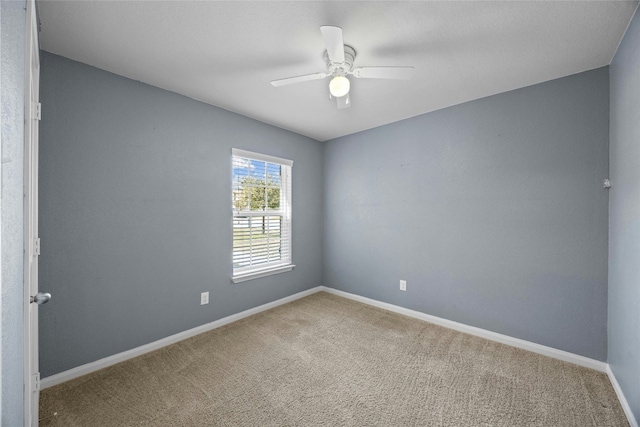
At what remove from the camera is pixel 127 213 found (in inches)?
89.5

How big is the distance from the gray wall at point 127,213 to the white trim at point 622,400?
3.16 metres

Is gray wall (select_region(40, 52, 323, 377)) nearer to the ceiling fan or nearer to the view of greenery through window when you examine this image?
the view of greenery through window

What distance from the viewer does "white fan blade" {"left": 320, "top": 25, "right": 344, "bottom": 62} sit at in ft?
4.77

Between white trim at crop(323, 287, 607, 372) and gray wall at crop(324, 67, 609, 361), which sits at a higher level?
gray wall at crop(324, 67, 609, 361)

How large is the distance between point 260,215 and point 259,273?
28.7 inches

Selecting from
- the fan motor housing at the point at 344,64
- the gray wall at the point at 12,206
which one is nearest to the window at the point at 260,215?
the fan motor housing at the point at 344,64

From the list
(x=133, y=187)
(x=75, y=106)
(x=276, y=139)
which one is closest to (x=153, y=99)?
(x=75, y=106)

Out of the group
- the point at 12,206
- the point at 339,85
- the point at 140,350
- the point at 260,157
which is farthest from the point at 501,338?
the point at 12,206

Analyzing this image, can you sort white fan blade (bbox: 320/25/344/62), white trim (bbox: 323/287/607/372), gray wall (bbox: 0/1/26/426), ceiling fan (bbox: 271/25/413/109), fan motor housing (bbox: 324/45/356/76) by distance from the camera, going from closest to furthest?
gray wall (bbox: 0/1/26/426) → white fan blade (bbox: 320/25/344/62) → ceiling fan (bbox: 271/25/413/109) → fan motor housing (bbox: 324/45/356/76) → white trim (bbox: 323/287/607/372)

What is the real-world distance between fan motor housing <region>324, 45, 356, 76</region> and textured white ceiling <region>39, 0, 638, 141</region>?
5 cm

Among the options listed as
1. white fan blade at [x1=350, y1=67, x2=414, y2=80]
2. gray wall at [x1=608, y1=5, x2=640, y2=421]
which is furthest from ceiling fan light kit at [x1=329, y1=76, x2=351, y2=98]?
gray wall at [x1=608, y1=5, x2=640, y2=421]

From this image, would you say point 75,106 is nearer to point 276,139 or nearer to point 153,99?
point 153,99

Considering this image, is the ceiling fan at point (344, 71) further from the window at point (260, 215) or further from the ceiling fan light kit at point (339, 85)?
the window at point (260, 215)

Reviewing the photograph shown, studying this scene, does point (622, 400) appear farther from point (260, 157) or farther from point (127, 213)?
point (127, 213)
